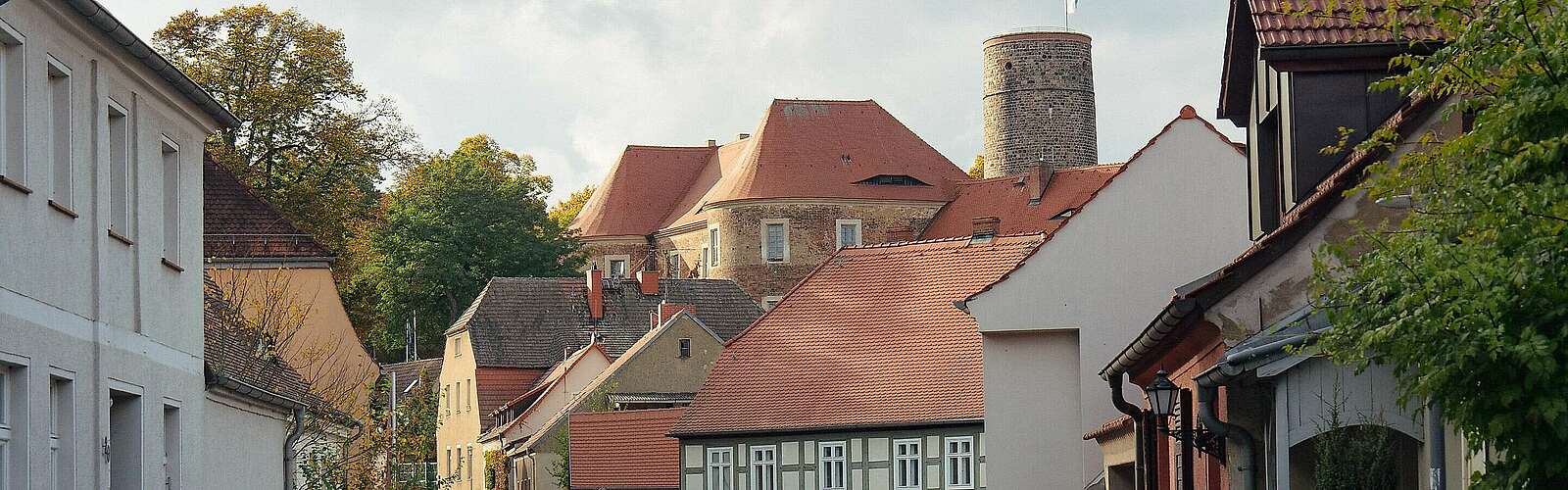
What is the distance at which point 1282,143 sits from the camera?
14969mm

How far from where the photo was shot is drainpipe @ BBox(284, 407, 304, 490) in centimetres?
2402

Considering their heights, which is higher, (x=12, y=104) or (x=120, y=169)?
(x=120, y=169)

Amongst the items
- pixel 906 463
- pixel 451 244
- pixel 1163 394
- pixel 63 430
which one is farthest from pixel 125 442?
pixel 451 244

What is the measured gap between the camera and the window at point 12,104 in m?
13.2

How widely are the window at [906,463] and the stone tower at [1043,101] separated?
183 feet

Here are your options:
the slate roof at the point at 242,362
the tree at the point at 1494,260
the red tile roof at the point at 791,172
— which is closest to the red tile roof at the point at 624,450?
the slate roof at the point at 242,362

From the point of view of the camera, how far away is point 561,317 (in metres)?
71.8

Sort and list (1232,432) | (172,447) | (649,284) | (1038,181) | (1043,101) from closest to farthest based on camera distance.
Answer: (1232,432) → (172,447) → (649,284) → (1038,181) → (1043,101)

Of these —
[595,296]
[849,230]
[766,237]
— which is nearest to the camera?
[595,296]

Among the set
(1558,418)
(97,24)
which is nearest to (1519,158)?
(1558,418)

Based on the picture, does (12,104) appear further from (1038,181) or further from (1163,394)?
(1038,181)

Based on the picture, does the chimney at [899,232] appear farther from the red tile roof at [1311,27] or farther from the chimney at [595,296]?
the red tile roof at [1311,27]

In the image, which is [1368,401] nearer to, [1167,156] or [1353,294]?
[1353,294]

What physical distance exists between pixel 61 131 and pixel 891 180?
254 feet
